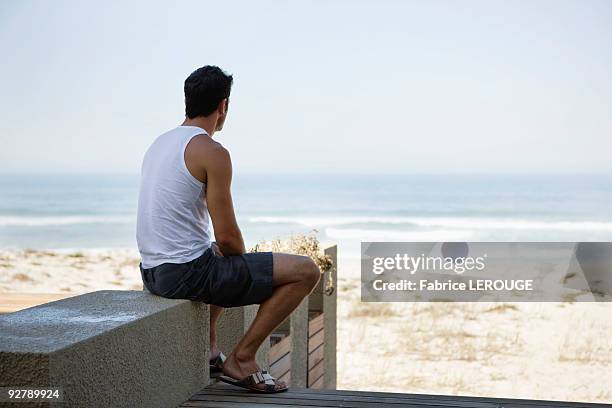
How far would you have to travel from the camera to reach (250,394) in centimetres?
316

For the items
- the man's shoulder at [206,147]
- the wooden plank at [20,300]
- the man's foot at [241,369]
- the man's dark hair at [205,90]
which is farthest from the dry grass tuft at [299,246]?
the man's shoulder at [206,147]

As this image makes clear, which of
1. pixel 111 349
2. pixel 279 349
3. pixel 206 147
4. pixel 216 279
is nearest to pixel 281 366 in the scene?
pixel 279 349

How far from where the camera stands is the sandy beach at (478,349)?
7785mm

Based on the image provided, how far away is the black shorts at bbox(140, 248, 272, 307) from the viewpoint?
3055mm

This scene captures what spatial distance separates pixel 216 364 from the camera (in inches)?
137

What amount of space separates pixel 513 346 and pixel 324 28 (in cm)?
3014

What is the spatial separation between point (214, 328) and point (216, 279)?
0.48 meters

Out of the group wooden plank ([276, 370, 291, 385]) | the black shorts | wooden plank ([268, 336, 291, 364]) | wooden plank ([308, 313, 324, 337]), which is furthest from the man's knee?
wooden plank ([308, 313, 324, 337])

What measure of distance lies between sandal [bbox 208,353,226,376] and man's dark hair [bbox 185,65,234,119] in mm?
975

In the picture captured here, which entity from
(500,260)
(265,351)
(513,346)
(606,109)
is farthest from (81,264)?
(606,109)

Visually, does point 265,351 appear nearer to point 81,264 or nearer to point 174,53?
point 81,264

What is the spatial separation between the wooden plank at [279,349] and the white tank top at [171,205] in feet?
4.60

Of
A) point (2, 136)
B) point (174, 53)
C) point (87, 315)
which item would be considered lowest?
point (87, 315)

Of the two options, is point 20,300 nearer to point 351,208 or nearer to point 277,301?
point 277,301
